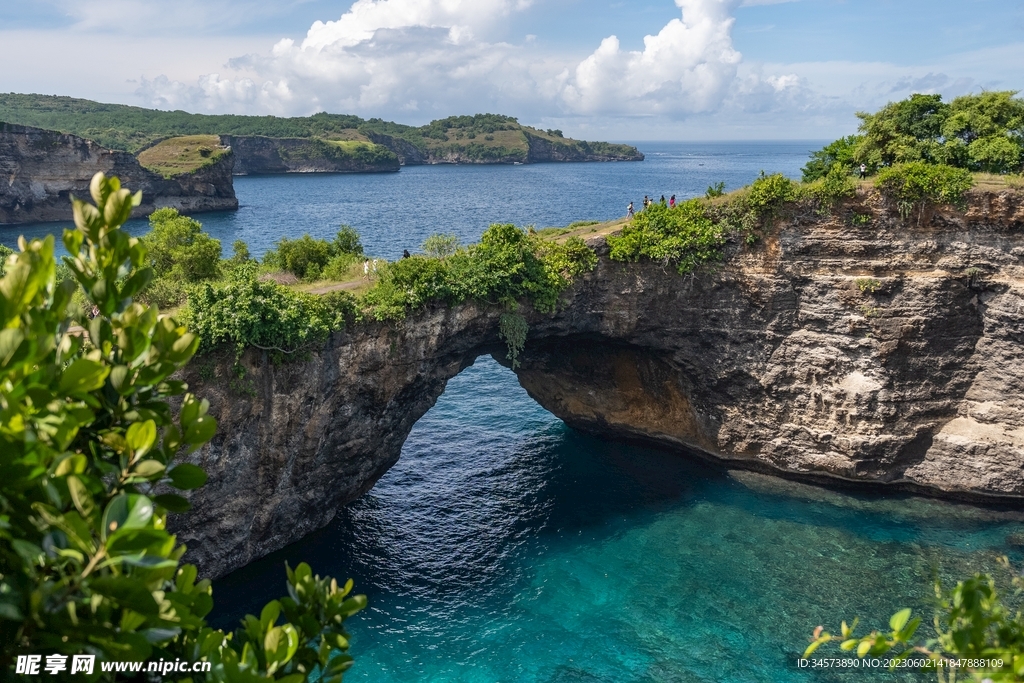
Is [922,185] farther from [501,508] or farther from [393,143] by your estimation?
[393,143]

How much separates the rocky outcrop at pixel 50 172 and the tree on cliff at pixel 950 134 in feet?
265

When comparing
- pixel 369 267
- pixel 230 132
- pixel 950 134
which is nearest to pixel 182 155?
pixel 230 132

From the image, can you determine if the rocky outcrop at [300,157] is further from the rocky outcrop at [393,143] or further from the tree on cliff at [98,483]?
the tree on cliff at [98,483]

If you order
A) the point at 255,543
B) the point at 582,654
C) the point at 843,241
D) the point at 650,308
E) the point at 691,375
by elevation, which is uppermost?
the point at 843,241

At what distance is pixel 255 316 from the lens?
63.1 ft

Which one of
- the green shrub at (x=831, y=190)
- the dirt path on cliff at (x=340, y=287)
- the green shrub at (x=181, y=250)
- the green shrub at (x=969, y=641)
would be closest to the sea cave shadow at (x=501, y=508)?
the dirt path on cliff at (x=340, y=287)

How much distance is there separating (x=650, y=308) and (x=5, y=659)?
25678 millimetres

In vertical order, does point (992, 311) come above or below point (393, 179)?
below

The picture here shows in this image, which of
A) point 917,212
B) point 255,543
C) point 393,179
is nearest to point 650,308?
point 917,212

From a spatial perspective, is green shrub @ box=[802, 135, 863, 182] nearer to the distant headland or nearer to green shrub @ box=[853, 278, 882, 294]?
green shrub @ box=[853, 278, 882, 294]

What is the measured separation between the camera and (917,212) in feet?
83.7

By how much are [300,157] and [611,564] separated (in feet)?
519

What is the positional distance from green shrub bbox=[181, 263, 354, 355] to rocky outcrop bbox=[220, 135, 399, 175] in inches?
5749

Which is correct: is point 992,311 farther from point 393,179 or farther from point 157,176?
point 393,179
